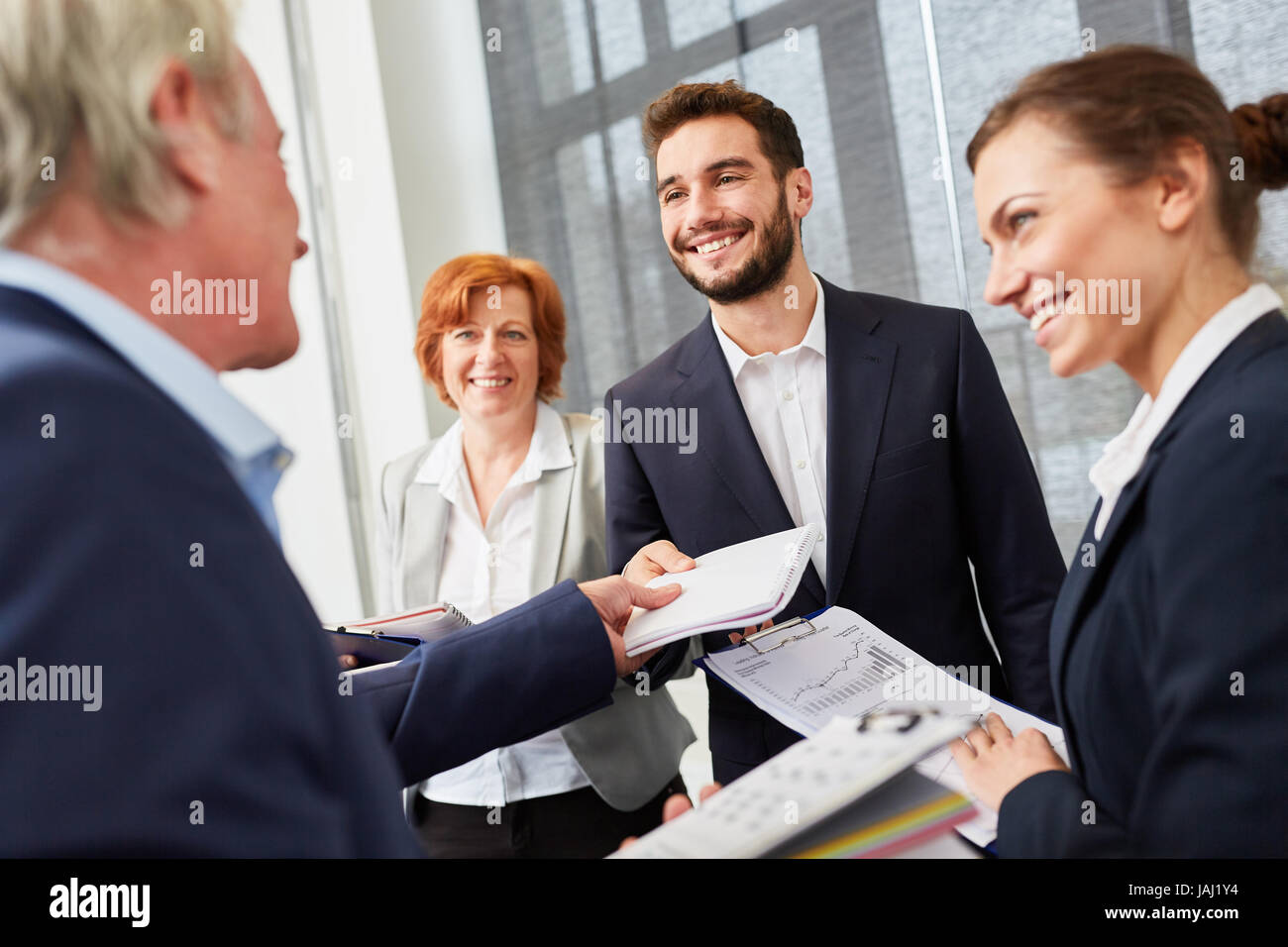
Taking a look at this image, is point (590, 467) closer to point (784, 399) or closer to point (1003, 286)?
point (784, 399)

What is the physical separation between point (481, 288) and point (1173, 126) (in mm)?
1773

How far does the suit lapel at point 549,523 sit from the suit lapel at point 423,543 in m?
0.25

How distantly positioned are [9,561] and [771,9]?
316cm

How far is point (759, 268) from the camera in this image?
1.54 m

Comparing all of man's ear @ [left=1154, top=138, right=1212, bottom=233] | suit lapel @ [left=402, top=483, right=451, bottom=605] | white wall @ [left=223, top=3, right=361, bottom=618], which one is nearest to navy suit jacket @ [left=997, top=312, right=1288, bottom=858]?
man's ear @ [left=1154, top=138, right=1212, bottom=233]

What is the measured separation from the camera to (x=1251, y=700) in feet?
2.39

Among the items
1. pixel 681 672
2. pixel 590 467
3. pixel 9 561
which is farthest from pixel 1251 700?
pixel 590 467

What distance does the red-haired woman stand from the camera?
78.7 inches

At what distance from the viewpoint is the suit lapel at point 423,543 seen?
2246 mm

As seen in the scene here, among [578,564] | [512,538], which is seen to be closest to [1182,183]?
[578,564]

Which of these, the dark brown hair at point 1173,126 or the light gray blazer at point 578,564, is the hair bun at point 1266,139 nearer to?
the dark brown hair at point 1173,126

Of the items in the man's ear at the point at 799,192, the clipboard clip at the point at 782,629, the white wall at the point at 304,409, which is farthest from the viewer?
the white wall at the point at 304,409

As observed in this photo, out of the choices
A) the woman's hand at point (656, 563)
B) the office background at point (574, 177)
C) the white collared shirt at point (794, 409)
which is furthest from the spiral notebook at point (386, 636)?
the office background at point (574, 177)

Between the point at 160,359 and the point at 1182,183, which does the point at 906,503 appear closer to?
the point at 1182,183
